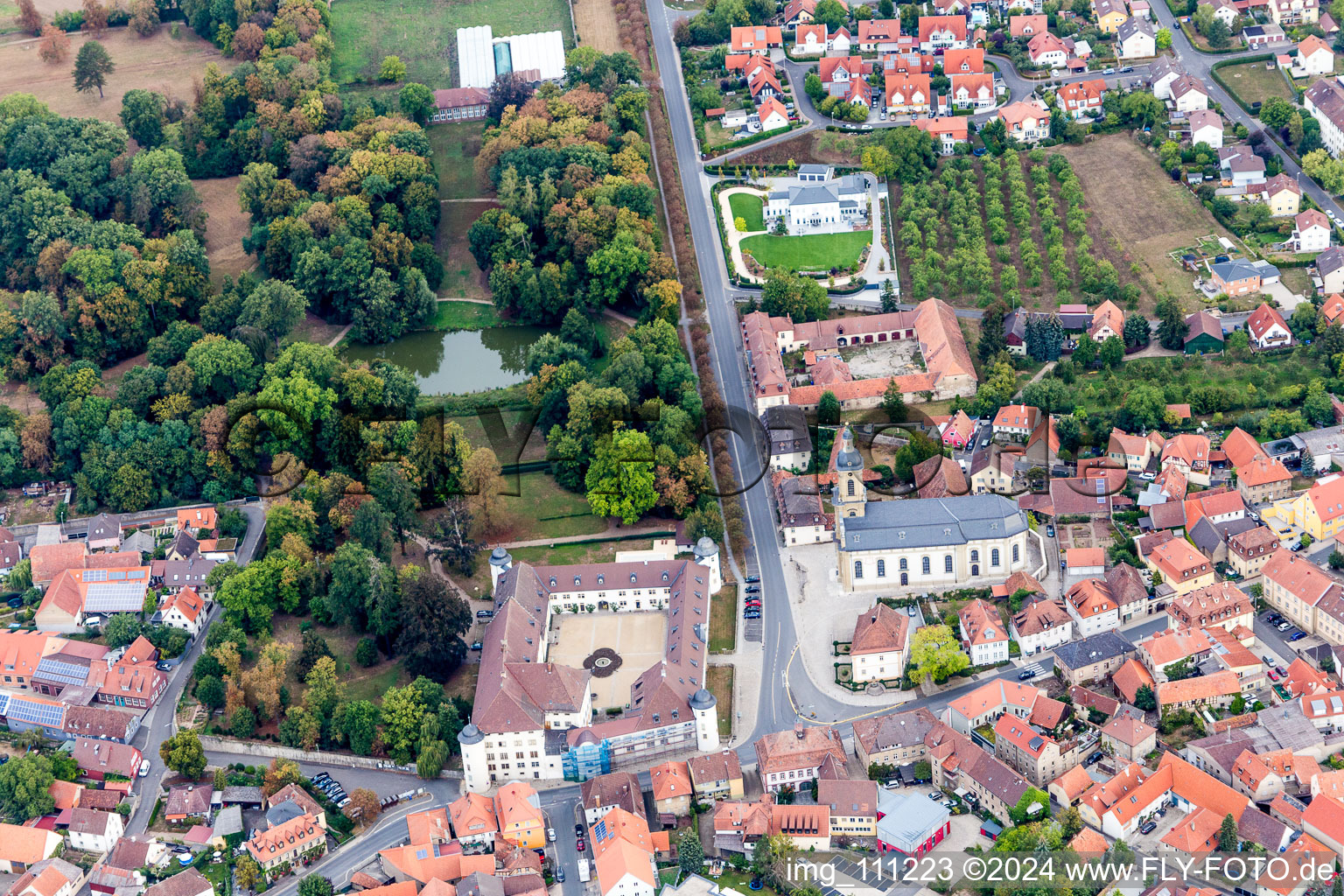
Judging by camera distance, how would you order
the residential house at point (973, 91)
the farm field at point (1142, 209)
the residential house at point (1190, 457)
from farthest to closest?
the residential house at point (973, 91), the farm field at point (1142, 209), the residential house at point (1190, 457)

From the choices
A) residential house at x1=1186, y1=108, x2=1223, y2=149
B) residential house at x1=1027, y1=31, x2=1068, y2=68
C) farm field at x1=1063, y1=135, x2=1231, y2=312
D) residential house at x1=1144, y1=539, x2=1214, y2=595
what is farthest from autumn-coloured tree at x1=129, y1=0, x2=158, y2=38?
residential house at x1=1144, y1=539, x2=1214, y2=595

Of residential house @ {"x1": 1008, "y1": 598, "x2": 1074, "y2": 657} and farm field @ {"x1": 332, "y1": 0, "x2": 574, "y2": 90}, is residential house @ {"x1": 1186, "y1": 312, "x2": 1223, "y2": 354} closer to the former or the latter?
residential house @ {"x1": 1008, "y1": 598, "x2": 1074, "y2": 657}

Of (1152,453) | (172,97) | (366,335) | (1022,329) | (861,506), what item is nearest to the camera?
(861,506)

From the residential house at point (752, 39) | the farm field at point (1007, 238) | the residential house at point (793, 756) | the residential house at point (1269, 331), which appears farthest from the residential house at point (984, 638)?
the residential house at point (752, 39)

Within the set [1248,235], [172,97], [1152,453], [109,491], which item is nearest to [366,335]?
[109,491]

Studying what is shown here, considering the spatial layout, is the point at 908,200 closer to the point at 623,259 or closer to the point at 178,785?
the point at 623,259

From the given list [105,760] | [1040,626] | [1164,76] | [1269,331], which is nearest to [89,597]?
[105,760]

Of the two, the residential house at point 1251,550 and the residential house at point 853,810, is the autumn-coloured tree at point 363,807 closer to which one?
→ the residential house at point 853,810
